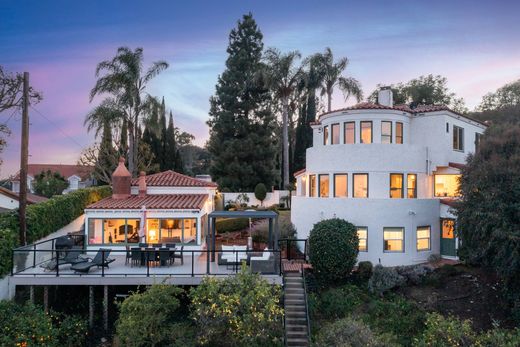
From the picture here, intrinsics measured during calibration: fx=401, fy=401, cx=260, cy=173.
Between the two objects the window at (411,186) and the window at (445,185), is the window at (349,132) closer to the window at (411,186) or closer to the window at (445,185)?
the window at (411,186)

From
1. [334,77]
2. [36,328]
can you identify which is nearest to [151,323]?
[36,328]

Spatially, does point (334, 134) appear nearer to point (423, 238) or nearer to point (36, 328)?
point (423, 238)

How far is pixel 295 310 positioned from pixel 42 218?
13.9 metres

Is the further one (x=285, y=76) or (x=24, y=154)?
(x=285, y=76)

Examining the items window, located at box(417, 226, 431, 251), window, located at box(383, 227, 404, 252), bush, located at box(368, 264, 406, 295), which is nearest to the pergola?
bush, located at box(368, 264, 406, 295)

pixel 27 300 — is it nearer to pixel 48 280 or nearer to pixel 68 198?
pixel 48 280

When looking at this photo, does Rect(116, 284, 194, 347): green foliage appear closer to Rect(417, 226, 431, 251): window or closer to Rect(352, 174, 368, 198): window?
Rect(352, 174, 368, 198): window

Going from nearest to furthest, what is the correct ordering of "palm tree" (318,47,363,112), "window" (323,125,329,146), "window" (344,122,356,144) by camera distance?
1. "window" (344,122,356,144)
2. "window" (323,125,329,146)
3. "palm tree" (318,47,363,112)

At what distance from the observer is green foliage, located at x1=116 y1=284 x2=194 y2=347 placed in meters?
14.5

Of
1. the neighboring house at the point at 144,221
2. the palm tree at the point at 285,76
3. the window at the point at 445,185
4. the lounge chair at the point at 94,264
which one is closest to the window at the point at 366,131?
the window at the point at 445,185

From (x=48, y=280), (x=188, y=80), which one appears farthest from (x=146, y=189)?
(x=188, y=80)

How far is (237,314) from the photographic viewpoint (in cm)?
1430

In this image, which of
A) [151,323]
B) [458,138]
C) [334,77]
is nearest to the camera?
[151,323]

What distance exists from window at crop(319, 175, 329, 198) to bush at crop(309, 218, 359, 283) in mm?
3695
